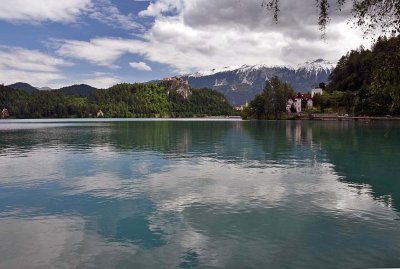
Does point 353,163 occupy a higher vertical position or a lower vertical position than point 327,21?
lower

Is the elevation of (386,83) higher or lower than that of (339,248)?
higher

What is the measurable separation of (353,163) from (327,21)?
3493 cm

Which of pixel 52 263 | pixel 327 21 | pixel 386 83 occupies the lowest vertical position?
pixel 52 263

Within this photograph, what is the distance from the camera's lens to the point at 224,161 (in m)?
46.0

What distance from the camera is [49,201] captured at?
2588cm

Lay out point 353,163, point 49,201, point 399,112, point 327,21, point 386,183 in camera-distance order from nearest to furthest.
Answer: point 327,21
point 49,201
point 386,183
point 353,163
point 399,112

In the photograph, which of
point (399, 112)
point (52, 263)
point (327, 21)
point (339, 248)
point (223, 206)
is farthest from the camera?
point (399, 112)

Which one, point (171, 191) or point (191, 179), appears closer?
point (171, 191)

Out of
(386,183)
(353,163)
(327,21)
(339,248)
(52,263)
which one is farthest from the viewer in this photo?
(353,163)

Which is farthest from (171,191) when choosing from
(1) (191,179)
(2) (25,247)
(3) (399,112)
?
(3) (399,112)

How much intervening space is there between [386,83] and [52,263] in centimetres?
1423

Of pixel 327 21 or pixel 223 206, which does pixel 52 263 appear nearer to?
pixel 223 206

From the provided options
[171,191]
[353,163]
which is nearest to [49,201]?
[171,191]

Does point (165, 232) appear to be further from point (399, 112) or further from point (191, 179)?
point (399, 112)
